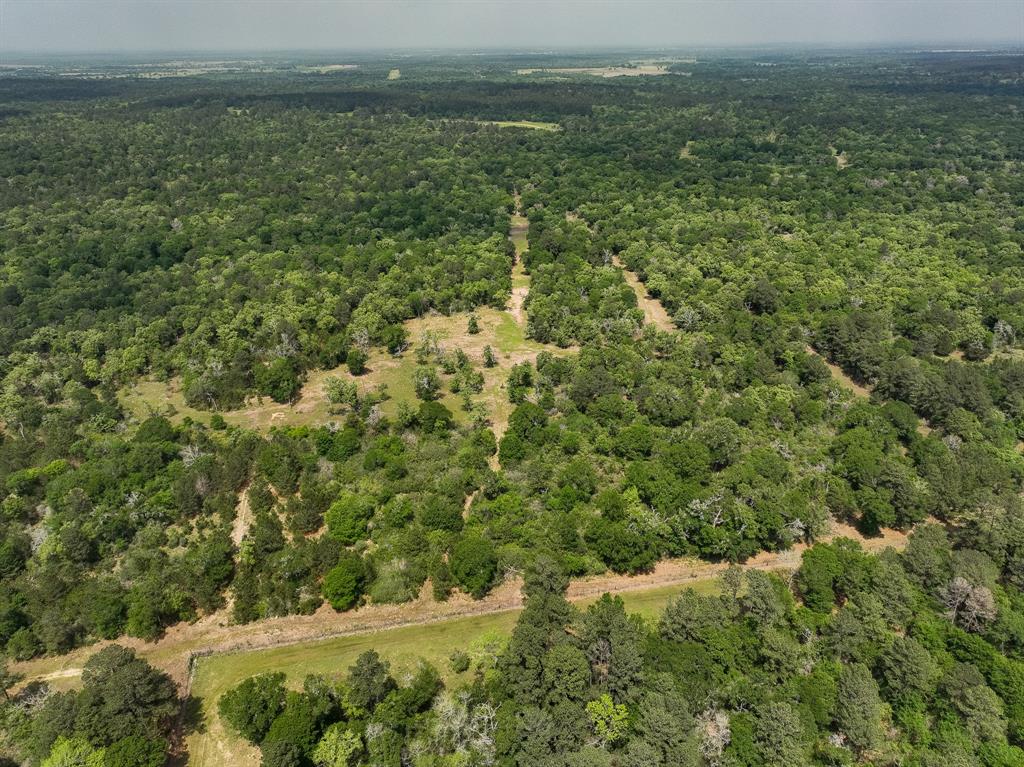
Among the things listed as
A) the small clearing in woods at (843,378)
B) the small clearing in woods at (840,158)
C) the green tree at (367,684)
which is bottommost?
the small clearing in woods at (843,378)

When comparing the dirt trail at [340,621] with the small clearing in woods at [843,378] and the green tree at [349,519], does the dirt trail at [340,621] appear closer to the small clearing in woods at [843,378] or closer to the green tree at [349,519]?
the green tree at [349,519]

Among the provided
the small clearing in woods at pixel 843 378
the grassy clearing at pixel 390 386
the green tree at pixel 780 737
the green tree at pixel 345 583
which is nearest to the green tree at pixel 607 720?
the green tree at pixel 780 737

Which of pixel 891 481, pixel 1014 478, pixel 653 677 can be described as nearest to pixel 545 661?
pixel 653 677

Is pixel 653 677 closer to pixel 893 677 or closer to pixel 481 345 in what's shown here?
pixel 893 677

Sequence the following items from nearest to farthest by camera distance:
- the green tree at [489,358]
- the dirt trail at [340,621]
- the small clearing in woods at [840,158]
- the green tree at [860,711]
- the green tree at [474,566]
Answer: the green tree at [860,711] → the dirt trail at [340,621] → the green tree at [474,566] → the green tree at [489,358] → the small clearing in woods at [840,158]

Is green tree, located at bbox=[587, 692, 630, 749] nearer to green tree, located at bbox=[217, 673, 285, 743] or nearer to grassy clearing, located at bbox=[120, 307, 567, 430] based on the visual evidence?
green tree, located at bbox=[217, 673, 285, 743]

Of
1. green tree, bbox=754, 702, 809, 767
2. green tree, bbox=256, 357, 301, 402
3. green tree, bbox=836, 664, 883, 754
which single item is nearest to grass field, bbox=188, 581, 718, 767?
green tree, bbox=754, 702, 809, 767

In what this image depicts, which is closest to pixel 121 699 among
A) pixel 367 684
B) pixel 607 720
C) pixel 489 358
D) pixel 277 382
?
pixel 367 684
